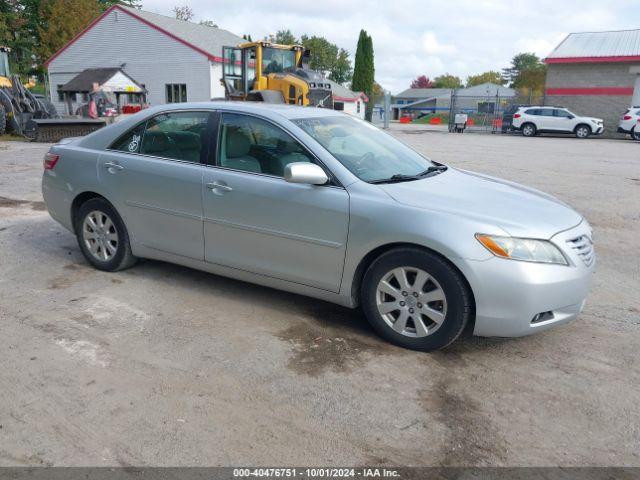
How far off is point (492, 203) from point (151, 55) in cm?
3643

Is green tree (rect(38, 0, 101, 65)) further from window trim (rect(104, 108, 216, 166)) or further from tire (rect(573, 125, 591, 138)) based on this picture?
window trim (rect(104, 108, 216, 166))

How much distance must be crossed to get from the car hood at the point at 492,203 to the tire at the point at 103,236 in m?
2.50

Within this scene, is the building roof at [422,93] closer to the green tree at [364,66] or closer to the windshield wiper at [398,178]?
the green tree at [364,66]

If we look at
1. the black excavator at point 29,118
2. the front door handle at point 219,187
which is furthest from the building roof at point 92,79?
the front door handle at point 219,187

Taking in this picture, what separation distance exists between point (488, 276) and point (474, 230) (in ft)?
0.98

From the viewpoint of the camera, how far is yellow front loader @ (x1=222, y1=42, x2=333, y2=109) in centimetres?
1939

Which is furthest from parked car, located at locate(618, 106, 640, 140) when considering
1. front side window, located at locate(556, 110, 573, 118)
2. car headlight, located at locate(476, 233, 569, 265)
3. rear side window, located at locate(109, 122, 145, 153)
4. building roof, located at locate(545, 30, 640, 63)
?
rear side window, located at locate(109, 122, 145, 153)

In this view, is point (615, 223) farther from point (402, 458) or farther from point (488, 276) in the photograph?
point (402, 458)

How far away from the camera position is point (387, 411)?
311 centimetres

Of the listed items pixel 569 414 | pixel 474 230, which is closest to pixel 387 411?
pixel 569 414

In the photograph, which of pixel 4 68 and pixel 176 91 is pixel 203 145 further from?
pixel 176 91

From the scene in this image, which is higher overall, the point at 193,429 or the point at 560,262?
the point at 560,262

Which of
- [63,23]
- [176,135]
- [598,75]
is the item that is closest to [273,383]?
[176,135]

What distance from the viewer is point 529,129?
3142 centimetres
